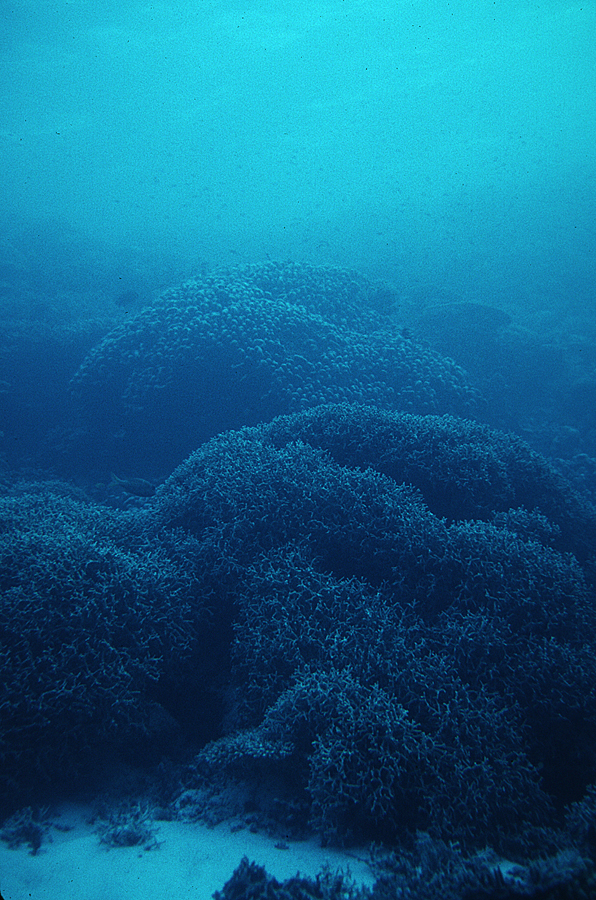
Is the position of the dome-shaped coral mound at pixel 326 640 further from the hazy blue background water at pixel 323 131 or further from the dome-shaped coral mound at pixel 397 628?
the hazy blue background water at pixel 323 131

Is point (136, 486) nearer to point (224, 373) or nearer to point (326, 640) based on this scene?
point (224, 373)

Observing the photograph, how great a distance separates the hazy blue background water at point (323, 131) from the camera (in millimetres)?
24500

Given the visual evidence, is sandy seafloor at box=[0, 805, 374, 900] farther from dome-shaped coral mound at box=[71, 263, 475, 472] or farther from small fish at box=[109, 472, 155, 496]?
dome-shaped coral mound at box=[71, 263, 475, 472]

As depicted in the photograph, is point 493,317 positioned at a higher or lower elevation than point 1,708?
higher

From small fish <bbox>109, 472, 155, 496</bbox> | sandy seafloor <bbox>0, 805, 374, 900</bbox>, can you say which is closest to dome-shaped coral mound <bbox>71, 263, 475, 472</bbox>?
small fish <bbox>109, 472, 155, 496</bbox>

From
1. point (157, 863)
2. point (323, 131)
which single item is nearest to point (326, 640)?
point (157, 863)

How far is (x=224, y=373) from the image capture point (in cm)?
896

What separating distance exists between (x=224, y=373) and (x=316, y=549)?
5530 millimetres

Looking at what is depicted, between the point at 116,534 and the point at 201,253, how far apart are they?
25.4m

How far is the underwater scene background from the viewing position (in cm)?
266

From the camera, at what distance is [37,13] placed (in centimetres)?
2447

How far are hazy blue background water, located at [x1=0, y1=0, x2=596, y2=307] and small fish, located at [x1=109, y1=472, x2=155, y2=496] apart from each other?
15.9 meters

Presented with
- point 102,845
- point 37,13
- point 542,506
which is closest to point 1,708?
point 102,845

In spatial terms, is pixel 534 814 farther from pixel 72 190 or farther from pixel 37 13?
pixel 72 190
